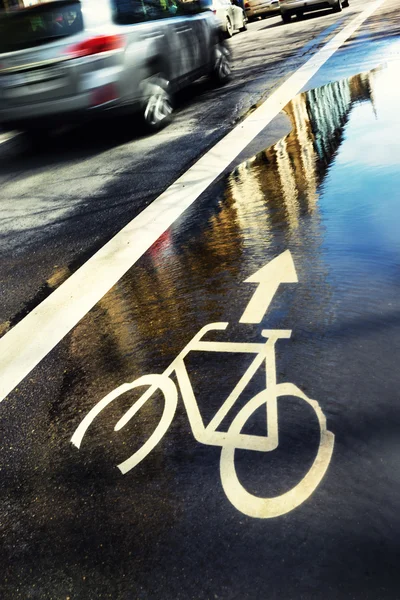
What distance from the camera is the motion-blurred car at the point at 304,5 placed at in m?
19.9

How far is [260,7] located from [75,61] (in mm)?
22099

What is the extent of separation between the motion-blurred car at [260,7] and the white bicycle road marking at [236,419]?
26.6 metres

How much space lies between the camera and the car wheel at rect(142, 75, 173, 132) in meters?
8.26

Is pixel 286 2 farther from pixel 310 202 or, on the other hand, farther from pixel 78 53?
pixel 310 202

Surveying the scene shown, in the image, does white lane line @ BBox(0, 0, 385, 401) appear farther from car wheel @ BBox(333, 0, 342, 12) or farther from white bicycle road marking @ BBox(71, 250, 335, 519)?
car wheel @ BBox(333, 0, 342, 12)

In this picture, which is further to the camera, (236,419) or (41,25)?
(41,25)

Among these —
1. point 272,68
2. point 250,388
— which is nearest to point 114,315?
point 250,388

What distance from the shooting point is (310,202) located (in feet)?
16.2

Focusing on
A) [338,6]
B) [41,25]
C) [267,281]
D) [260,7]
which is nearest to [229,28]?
[338,6]

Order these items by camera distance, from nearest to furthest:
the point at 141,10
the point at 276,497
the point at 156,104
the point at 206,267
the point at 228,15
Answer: the point at 276,497 → the point at 206,267 → the point at 141,10 → the point at 156,104 → the point at 228,15

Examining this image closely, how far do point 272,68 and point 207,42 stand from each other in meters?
1.75

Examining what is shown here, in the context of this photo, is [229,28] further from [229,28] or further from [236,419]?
[236,419]

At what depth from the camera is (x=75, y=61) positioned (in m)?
7.27

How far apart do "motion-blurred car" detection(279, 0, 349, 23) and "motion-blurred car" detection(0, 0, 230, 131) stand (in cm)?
1361
